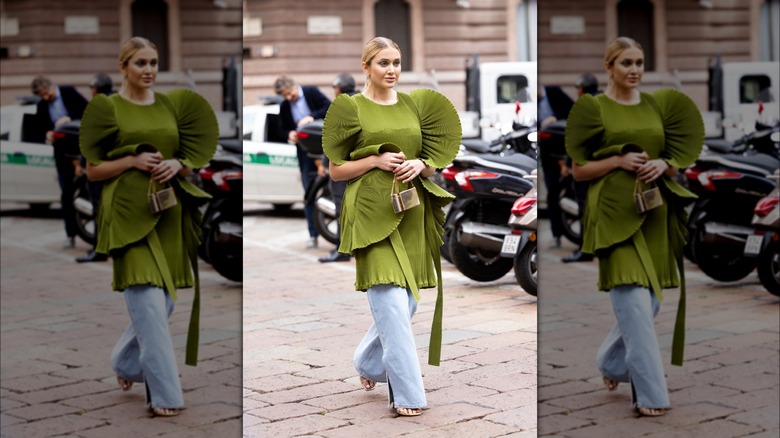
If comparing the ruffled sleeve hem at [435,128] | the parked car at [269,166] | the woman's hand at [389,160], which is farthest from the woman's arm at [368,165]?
the parked car at [269,166]

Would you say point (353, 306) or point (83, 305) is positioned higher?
point (83, 305)

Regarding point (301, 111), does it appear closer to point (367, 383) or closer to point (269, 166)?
point (269, 166)

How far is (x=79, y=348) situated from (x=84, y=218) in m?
0.37

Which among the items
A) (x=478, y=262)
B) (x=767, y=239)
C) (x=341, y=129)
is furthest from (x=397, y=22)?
(x=767, y=239)

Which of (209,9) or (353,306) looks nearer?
(209,9)

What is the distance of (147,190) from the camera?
11.0 feet

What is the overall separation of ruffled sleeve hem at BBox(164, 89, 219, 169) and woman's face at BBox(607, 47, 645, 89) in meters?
1.02

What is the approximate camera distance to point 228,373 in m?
3.32

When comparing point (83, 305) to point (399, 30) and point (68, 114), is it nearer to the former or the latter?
point (68, 114)

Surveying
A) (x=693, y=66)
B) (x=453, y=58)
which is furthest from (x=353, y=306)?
(x=453, y=58)

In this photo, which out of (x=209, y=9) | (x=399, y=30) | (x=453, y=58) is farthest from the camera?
(x=399, y=30)

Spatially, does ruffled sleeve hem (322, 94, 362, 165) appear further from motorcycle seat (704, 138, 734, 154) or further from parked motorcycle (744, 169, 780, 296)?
parked motorcycle (744, 169, 780, 296)

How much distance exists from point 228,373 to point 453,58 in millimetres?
8951

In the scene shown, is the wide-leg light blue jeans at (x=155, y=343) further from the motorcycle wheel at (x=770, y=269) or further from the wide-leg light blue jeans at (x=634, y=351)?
the motorcycle wheel at (x=770, y=269)
